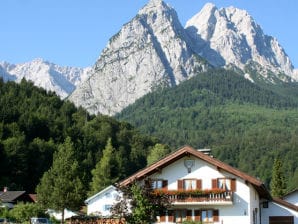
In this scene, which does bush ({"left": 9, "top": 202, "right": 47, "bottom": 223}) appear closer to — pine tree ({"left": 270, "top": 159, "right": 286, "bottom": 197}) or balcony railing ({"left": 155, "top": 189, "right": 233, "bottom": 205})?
balcony railing ({"left": 155, "top": 189, "right": 233, "bottom": 205})

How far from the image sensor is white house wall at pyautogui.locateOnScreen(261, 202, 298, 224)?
59.6 meters

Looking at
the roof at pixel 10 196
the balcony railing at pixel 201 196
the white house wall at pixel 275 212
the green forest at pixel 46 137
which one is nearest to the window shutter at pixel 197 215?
the balcony railing at pixel 201 196

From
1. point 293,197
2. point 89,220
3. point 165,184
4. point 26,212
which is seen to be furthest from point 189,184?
point 293,197

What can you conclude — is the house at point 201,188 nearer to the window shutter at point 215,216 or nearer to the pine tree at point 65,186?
the window shutter at point 215,216

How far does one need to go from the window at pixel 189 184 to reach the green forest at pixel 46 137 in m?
48.9

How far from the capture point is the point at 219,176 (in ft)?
173

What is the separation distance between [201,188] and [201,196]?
0.91 meters

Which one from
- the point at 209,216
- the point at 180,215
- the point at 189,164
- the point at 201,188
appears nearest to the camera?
the point at 201,188

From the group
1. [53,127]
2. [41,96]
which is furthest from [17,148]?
[41,96]

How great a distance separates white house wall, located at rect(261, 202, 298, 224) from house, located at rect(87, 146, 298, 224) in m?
6.84

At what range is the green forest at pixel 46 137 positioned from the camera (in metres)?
119

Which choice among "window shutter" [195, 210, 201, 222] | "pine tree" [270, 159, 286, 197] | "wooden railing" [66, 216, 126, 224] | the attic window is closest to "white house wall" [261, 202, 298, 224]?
"window shutter" [195, 210, 201, 222]

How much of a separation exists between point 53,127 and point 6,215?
7911 cm

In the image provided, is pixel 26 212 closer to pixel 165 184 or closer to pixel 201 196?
pixel 165 184
